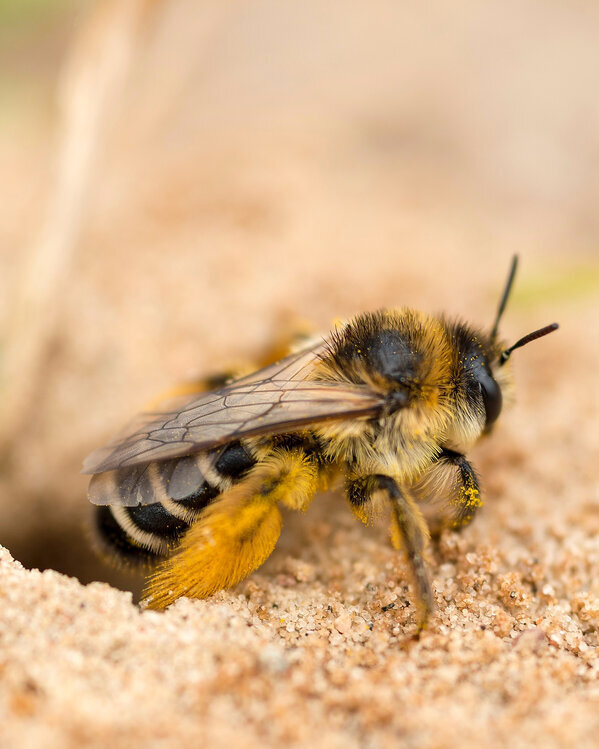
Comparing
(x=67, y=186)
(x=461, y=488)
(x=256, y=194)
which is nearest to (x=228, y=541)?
(x=461, y=488)

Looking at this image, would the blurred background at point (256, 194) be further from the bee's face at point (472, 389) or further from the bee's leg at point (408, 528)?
the bee's leg at point (408, 528)

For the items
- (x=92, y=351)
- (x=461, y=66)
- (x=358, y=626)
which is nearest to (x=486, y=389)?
(x=358, y=626)

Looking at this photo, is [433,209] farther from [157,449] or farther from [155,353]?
[157,449]

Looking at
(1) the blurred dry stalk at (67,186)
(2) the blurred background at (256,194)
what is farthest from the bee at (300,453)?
(1) the blurred dry stalk at (67,186)

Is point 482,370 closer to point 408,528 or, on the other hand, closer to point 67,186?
point 408,528

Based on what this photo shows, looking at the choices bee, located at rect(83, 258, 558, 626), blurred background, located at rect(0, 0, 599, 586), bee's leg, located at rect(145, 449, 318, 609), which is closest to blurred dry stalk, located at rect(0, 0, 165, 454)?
blurred background, located at rect(0, 0, 599, 586)
